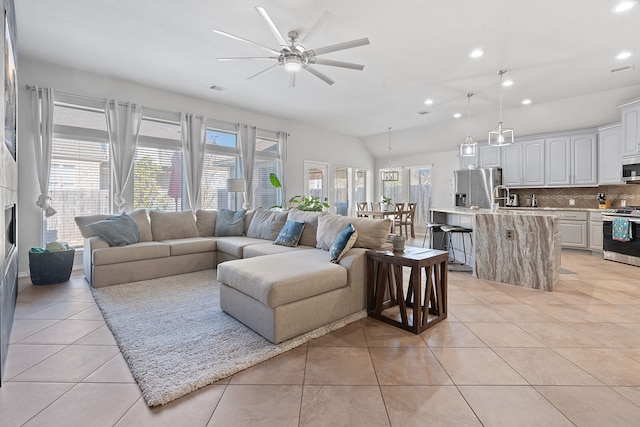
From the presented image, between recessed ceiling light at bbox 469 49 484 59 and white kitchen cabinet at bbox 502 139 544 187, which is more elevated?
recessed ceiling light at bbox 469 49 484 59

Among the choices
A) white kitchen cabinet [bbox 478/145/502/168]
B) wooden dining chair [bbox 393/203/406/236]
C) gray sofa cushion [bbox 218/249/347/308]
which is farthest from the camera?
wooden dining chair [bbox 393/203/406/236]

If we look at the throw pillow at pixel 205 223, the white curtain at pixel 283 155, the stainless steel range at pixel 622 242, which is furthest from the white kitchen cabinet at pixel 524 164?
the throw pillow at pixel 205 223

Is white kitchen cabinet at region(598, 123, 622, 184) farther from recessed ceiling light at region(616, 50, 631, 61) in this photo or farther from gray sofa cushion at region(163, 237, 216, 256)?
gray sofa cushion at region(163, 237, 216, 256)

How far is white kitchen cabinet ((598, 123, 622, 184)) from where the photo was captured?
5400mm

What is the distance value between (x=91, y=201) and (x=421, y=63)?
5.20 metres

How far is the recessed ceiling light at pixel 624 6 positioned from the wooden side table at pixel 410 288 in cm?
279

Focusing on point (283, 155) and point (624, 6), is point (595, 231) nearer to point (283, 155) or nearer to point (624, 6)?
point (624, 6)

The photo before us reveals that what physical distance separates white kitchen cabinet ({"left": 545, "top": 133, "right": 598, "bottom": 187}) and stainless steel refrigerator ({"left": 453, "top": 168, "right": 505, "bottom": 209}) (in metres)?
Result: 0.97

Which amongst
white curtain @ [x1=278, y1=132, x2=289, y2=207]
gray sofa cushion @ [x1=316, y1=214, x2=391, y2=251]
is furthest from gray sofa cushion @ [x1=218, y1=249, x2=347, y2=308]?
white curtain @ [x1=278, y1=132, x2=289, y2=207]

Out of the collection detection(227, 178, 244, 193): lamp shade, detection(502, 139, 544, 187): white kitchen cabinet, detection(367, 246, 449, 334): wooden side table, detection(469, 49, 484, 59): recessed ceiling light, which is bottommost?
detection(367, 246, 449, 334): wooden side table

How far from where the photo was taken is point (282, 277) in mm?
2297

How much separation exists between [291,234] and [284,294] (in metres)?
1.77

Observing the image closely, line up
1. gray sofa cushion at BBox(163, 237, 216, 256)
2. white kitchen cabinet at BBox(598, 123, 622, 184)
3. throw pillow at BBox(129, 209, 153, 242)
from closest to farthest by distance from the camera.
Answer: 1. gray sofa cushion at BBox(163, 237, 216, 256)
2. throw pillow at BBox(129, 209, 153, 242)
3. white kitchen cabinet at BBox(598, 123, 622, 184)

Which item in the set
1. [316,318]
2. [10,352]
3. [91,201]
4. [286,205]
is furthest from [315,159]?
[10,352]
